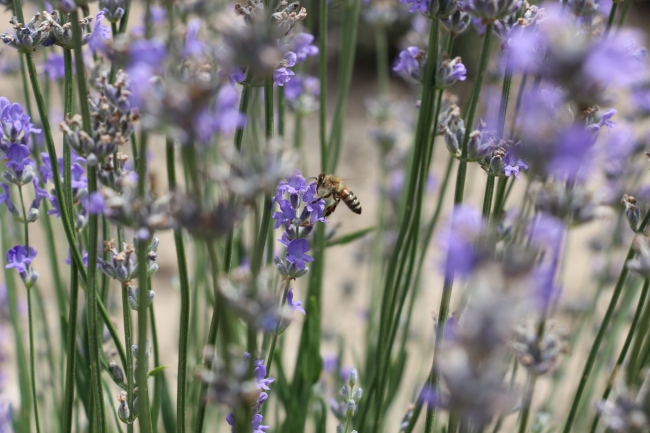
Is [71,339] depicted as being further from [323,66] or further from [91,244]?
[323,66]

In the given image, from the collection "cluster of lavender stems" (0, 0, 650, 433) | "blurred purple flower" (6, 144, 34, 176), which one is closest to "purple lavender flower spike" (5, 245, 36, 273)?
"cluster of lavender stems" (0, 0, 650, 433)

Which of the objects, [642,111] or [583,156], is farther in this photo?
[642,111]

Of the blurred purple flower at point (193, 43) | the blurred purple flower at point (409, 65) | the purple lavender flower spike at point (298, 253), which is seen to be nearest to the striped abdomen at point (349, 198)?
the blurred purple flower at point (409, 65)

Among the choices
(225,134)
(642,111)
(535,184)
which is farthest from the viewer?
(642,111)

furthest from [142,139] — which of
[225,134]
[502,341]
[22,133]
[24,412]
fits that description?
[24,412]

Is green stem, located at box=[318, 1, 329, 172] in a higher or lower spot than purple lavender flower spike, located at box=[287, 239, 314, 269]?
higher

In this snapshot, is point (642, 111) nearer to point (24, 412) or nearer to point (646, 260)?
point (646, 260)

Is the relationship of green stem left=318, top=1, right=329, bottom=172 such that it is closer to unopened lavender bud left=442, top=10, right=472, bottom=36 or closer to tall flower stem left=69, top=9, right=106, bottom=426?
unopened lavender bud left=442, top=10, right=472, bottom=36

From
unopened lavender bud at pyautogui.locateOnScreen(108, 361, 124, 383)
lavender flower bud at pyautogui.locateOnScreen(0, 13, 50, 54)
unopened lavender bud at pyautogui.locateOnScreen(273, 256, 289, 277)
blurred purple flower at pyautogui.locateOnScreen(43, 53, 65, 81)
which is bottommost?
unopened lavender bud at pyautogui.locateOnScreen(108, 361, 124, 383)
